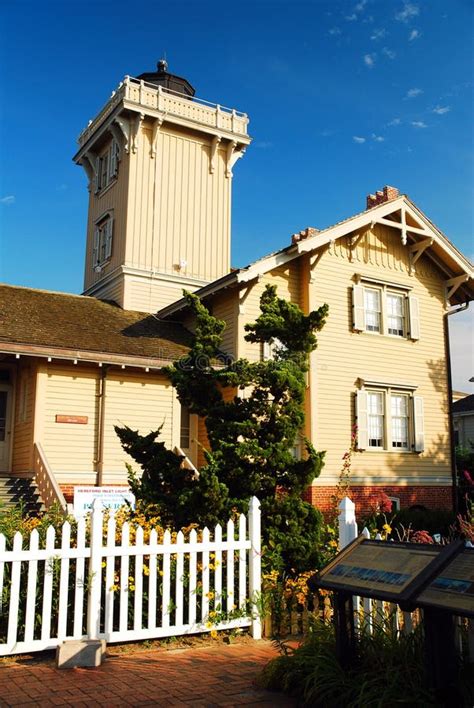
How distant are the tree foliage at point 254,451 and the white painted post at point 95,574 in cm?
149

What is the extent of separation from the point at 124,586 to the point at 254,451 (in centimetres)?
245

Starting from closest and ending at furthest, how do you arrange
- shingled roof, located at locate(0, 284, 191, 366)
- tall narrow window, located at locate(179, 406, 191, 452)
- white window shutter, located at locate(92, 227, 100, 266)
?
shingled roof, located at locate(0, 284, 191, 366), tall narrow window, located at locate(179, 406, 191, 452), white window shutter, located at locate(92, 227, 100, 266)

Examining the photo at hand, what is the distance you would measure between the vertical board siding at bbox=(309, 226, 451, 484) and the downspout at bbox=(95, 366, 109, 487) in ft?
18.9

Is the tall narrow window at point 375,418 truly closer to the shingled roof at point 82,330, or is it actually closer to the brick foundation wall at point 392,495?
the brick foundation wall at point 392,495

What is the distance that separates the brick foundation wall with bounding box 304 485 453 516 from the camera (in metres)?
17.8

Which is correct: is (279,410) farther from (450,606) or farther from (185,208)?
(185,208)

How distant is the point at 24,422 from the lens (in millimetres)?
15758

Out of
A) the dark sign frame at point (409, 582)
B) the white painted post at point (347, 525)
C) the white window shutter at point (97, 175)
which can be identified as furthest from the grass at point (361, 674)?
the white window shutter at point (97, 175)

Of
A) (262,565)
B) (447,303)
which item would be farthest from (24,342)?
(447,303)

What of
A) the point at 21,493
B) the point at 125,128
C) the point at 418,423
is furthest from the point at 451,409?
the point at 125,128

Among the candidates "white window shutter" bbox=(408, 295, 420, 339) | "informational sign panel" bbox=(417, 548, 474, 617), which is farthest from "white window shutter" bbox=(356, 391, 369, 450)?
"informational sign panel" bbox=(417, 548, 474, 617)

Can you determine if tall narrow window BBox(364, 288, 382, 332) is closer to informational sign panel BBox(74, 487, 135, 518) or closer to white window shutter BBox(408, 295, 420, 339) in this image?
white window shutter BBox(408, 295, 420, 339)

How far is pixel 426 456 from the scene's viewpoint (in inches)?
805

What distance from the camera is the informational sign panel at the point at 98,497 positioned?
12.3m
